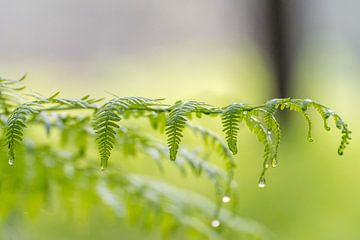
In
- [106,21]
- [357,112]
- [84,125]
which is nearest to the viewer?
[84,125]

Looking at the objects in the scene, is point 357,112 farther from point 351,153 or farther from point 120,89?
point 120,89

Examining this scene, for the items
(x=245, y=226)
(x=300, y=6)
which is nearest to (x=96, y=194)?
(x=245, y=226)

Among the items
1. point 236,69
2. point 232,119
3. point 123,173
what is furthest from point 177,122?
point 236,69

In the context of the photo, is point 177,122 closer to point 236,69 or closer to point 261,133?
point 261,133

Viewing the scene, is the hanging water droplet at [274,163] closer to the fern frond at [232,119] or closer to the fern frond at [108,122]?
the fern frond at [232,119]

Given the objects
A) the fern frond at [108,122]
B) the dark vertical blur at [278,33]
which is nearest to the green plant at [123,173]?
the fern frond at [108,122]

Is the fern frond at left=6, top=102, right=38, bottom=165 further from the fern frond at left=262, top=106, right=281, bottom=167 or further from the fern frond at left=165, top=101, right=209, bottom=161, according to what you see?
the fern frond at left=262, top=106, right=281, bottom=167

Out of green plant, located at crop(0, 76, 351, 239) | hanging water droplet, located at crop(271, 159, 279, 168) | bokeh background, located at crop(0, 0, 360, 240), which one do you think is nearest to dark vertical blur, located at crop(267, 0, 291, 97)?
bokeh background, located at crop(0, 0, 360, 240)
